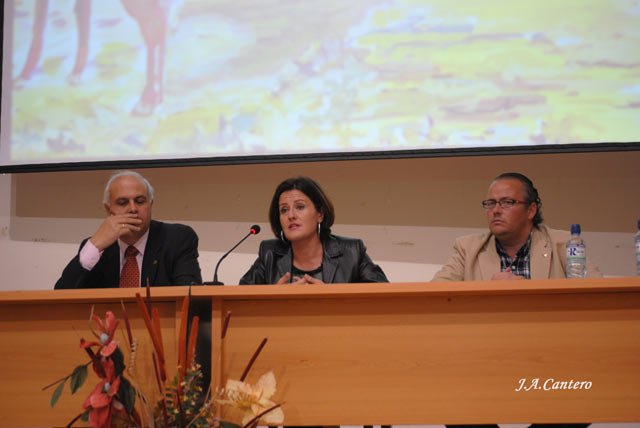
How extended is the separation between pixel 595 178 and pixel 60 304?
2412 millimetres

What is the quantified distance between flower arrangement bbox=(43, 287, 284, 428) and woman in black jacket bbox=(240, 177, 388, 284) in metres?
1.08

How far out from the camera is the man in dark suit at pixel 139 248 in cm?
238

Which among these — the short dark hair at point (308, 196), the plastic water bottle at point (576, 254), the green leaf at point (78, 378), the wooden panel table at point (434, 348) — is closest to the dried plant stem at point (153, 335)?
the green leaf at point (78, 378)

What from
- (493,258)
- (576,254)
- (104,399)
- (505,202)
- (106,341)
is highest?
(505,202)

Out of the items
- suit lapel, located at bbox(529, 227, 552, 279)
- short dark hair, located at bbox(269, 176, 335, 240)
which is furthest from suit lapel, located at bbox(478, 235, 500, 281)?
short dark hair, located at bbox(269, 176, 335, 240)

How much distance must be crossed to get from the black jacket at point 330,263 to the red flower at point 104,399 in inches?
47.1

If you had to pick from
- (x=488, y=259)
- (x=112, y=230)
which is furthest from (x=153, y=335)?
(x=488, y=259)

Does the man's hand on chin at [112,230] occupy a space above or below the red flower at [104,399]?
above

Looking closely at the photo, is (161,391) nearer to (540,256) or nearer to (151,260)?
(151,260)

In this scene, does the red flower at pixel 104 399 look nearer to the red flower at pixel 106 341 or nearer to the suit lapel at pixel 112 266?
the red flower at pixel 106 341

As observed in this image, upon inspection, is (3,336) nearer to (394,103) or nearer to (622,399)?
(622,399)

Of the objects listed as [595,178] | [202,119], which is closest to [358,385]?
[202,119]

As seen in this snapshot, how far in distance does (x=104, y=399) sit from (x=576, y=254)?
4.90 ft

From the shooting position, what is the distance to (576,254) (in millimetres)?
1992
